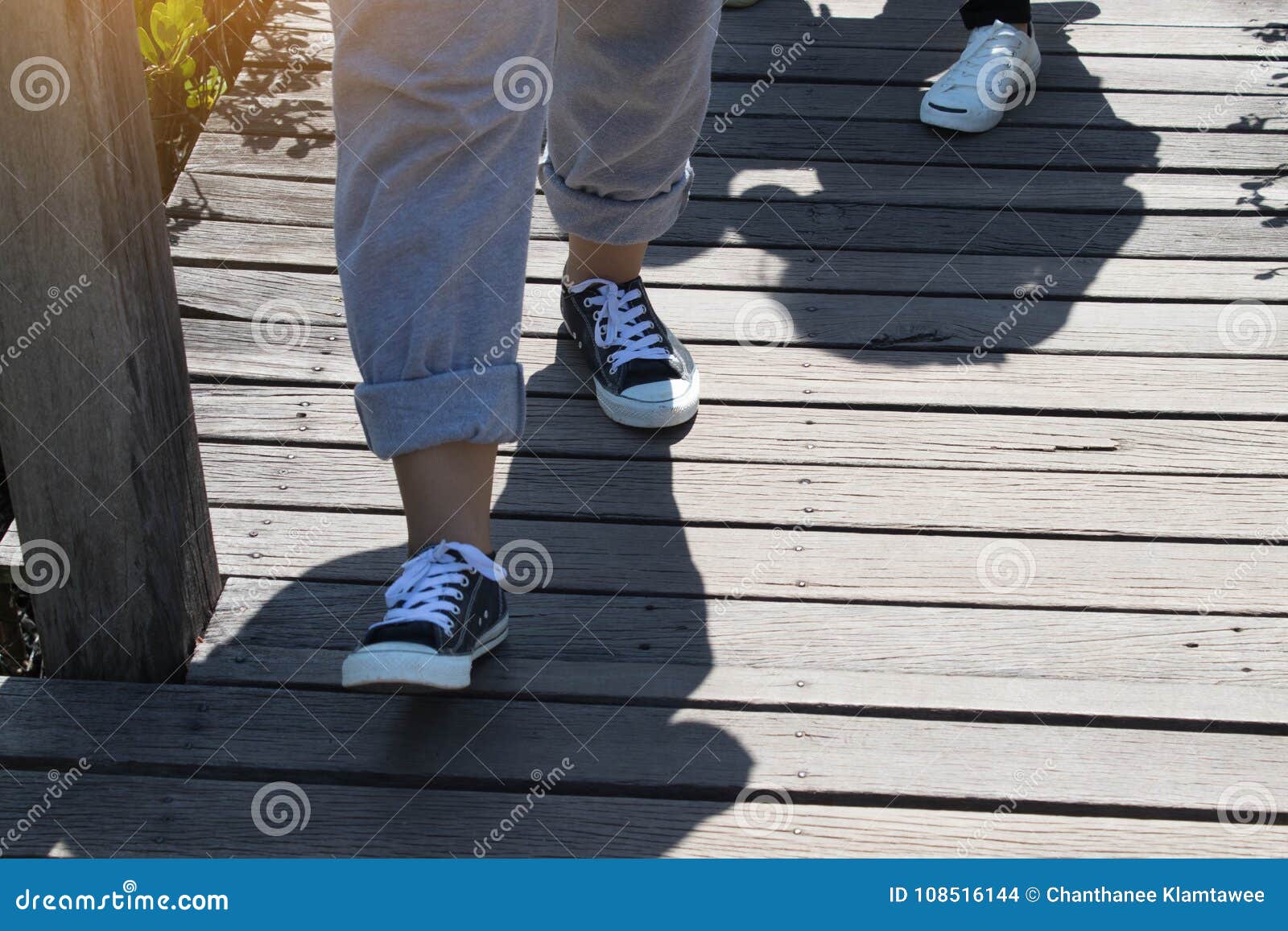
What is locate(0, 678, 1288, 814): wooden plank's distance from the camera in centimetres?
139

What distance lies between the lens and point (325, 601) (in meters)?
1.62

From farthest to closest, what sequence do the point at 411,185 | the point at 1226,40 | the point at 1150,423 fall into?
the point at 1226,40
the point at 1150,423
the point at 411,185

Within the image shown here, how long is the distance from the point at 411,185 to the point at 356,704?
0.62 meters

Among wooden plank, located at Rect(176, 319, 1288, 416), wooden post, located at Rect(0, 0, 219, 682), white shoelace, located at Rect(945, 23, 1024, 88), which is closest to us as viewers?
wooden post, located at Rect(0, 0, 219, 682)

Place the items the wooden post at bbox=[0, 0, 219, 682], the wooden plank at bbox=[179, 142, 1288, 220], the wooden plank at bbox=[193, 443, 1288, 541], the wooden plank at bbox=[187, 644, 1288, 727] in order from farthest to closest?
the wooden plank at bbox=[179, 142, 1288, 220], the wooden plank at bbox=[193, 443, 1288, 541], the wooden plank at bbox=[187, 644, 1288, 727], the wooden post at bbox=[0, 0, 219, 682]

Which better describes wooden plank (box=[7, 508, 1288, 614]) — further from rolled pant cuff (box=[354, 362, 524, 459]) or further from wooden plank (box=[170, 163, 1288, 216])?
wooden plank (box=[170, 163, 1288, 216])

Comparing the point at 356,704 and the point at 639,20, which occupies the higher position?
the point at 639,20

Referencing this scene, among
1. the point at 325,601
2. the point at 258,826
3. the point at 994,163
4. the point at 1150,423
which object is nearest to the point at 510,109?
the point at 325,601

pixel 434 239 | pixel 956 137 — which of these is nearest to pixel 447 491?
pixel 434 239

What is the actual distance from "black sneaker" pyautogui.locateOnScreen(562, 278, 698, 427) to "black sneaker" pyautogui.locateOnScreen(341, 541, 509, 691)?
53 cm

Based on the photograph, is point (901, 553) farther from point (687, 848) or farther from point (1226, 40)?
point (1226, 40)

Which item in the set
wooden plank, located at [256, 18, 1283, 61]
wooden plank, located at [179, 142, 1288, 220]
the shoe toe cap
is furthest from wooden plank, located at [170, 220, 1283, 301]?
wooden plank, located at [256, 18, 1283, 61]

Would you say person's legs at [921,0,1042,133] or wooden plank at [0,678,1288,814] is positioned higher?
person's legs at [921,0,1042,133]

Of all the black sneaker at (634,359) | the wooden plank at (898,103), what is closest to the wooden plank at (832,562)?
the black sneaker at (634,359)
